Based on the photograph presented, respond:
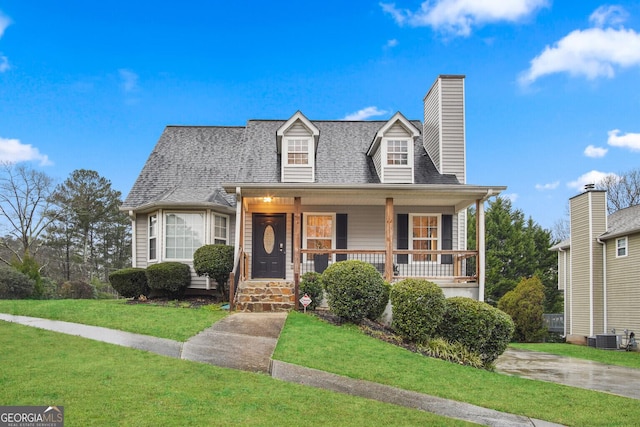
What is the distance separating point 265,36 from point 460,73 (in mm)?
7131

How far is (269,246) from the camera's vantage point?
17.3 m

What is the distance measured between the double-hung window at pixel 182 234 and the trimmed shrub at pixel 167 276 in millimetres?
645

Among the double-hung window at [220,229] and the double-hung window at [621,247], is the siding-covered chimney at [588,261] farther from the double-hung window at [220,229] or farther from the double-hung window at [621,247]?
the double-hung window at [220,229]

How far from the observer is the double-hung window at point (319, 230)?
17.1 metres

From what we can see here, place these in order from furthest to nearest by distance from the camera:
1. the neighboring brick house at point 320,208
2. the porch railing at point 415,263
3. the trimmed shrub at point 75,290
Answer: the trimmed shrub at point 75,290
the neighboring brick house at point 320,208
the porch railing at point 415,263

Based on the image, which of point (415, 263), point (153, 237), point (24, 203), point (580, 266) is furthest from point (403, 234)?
point (24, 203)

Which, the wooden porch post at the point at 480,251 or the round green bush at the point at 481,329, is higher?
the wooden porch post at the point at 480,251

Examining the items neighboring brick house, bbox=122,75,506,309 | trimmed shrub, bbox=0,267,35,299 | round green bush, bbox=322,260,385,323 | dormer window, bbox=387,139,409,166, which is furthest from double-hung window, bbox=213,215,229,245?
trimmed shrub, bbox=0,267,35,299

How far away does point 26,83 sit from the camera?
80.2 feet

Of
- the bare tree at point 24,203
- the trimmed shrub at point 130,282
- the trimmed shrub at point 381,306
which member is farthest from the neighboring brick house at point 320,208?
the bare tree at point 24,203

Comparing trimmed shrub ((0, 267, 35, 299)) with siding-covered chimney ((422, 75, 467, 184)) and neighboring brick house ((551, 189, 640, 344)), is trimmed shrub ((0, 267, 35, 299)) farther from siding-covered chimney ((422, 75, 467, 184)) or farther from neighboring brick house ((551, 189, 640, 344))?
neighboring brick house ((551, 189, 640, 344))

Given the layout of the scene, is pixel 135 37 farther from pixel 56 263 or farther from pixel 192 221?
pixel 56 263

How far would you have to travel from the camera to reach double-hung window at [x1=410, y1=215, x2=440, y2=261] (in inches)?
669

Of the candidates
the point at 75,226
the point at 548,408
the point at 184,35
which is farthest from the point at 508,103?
the point at 75,226
